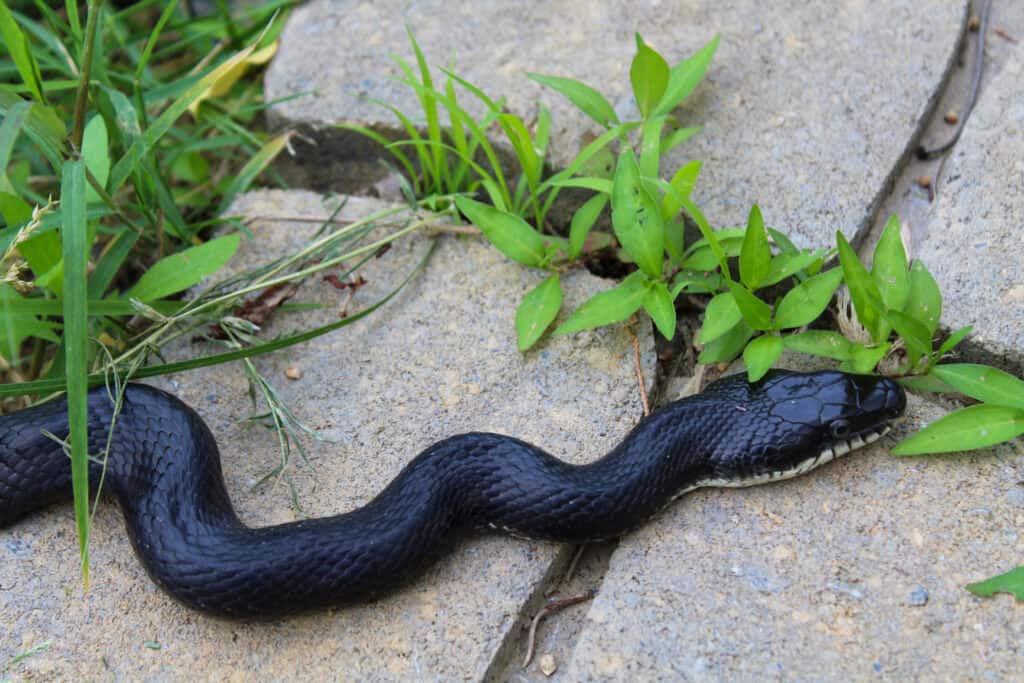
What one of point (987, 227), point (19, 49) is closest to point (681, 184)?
point (987, 227)

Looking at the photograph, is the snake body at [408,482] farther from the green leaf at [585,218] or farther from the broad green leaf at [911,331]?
the green leaf at [585,218]

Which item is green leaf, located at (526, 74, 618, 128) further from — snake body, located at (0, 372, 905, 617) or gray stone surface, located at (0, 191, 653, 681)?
snake body, located at (0, 372, 905, 617)

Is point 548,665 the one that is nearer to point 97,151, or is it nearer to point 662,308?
point 662,308

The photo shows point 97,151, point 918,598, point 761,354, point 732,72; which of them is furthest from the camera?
point 732,72

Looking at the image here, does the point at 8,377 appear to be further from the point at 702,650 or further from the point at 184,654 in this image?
the point at 702,650

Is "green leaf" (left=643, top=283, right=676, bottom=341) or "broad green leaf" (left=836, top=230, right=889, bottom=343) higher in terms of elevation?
"broad green leaf" (left=836, top=230, right=889, bottom=343)

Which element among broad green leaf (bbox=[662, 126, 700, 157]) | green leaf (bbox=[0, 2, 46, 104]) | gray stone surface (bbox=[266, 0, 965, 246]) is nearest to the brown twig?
gray stone surface (bbox=[266, 0, 965, 246])

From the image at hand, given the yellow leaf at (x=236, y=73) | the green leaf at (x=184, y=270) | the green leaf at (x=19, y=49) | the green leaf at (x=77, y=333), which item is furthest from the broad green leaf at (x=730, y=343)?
the yellow leaf at (x=236, y=73)
